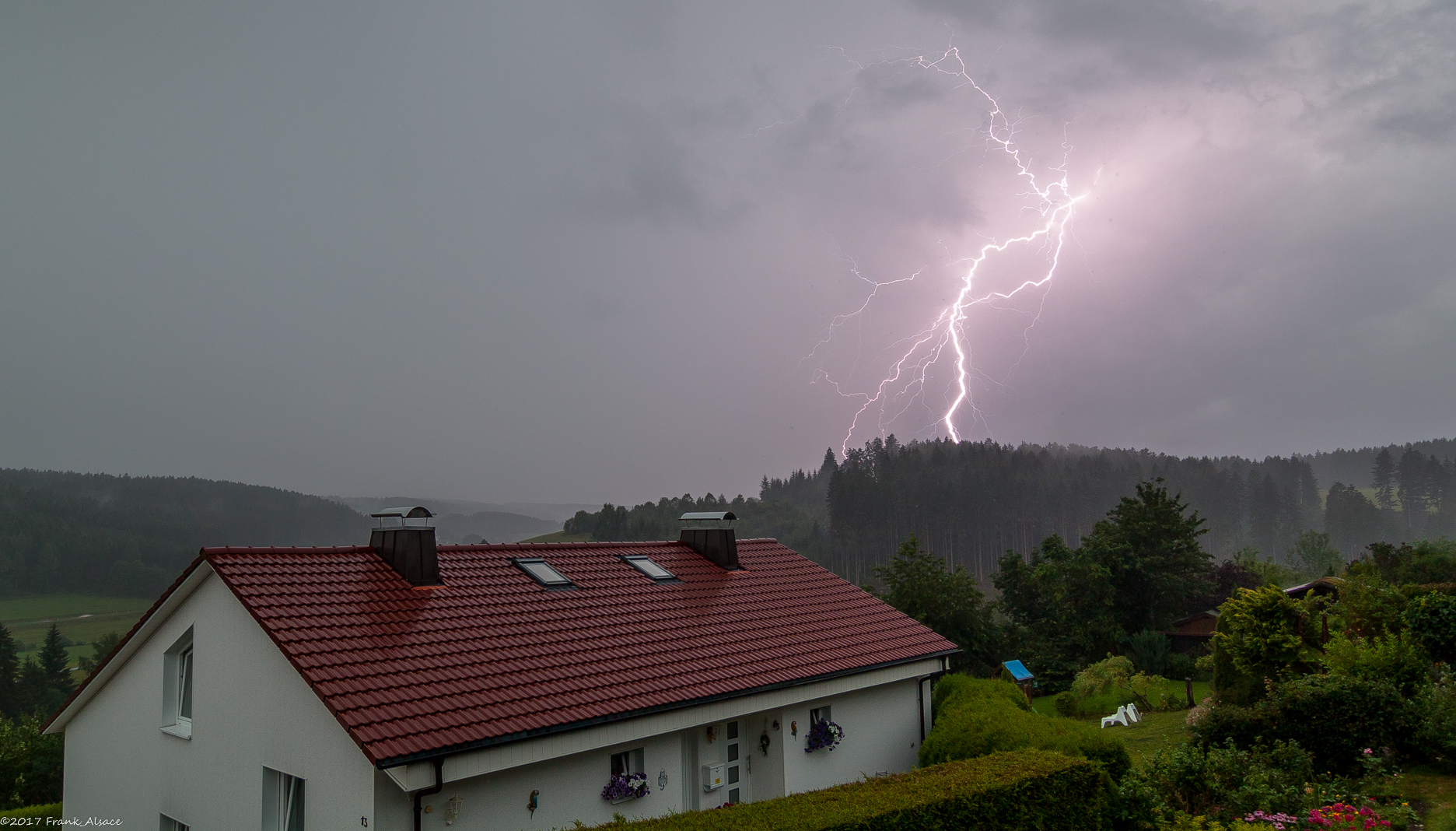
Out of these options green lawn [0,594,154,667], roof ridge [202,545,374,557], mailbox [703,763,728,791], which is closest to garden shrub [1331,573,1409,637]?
mailbox [703,763,728,791]

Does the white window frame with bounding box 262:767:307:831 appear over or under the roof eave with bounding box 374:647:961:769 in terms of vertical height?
under

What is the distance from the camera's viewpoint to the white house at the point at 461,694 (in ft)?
28.3

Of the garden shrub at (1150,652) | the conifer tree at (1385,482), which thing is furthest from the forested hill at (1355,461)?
the garden shrub at (1150,652)

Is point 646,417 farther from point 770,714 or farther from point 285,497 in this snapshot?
point 285,497

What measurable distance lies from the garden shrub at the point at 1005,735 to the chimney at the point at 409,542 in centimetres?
843

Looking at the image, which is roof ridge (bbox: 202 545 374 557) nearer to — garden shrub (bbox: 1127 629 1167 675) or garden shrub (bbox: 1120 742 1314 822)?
garden shrub (bbox: 1120 742 1314 822)

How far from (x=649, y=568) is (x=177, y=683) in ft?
24.9

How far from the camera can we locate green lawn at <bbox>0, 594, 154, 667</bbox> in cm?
10369

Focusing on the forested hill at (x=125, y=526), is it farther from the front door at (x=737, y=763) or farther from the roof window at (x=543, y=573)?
the front door at (x=737, y=763)

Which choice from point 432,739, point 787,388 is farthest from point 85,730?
point 787,388

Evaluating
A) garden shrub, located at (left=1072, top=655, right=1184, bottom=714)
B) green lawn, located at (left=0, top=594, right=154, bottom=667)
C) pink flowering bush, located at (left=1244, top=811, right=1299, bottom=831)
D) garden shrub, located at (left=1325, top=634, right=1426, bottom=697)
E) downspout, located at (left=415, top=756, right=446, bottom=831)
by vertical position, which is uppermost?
downspout, located at (left=415, top=756, right=446, bottom=831)

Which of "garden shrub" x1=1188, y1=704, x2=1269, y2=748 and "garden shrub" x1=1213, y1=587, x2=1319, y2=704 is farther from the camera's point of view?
"garden shrub" x1=1213, y1=587, x2=1319, y2=704

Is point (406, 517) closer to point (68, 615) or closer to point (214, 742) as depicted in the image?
point (214, 742)

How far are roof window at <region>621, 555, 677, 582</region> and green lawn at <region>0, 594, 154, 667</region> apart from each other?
112795 mm
